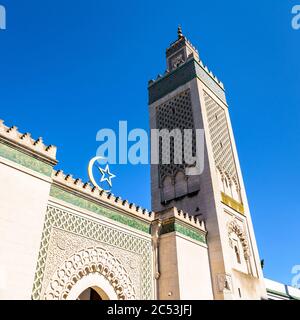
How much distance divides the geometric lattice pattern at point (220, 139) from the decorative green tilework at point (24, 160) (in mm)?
4838

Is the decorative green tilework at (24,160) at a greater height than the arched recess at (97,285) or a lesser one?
greater

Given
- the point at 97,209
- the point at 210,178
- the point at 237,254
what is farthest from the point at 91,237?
the point at 237,254

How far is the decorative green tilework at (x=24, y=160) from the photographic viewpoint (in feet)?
13.0

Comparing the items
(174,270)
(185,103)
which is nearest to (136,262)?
(174,270)

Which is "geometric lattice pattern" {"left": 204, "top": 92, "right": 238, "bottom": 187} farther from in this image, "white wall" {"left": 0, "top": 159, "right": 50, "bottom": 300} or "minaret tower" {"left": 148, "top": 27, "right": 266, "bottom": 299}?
"white wall" {"left": 0, "top": 159, "right": 50, "bottom": 300}

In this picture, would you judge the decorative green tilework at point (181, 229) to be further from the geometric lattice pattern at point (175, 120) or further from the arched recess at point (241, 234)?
the geometric lattice pattern at point (175, 120)

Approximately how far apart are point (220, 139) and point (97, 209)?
16.1 feet

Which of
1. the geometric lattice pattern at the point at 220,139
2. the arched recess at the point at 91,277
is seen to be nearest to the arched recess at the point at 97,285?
the arched recess at the point at 91,277

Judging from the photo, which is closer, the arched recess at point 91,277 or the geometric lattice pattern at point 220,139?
the arched recess at point 91,277

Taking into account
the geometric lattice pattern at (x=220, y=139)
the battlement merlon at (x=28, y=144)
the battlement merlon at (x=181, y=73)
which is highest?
the battlement merlon at (x=181, y=73)

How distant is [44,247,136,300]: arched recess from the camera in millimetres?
4139

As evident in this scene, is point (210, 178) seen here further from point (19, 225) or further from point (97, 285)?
point (19, 225)
